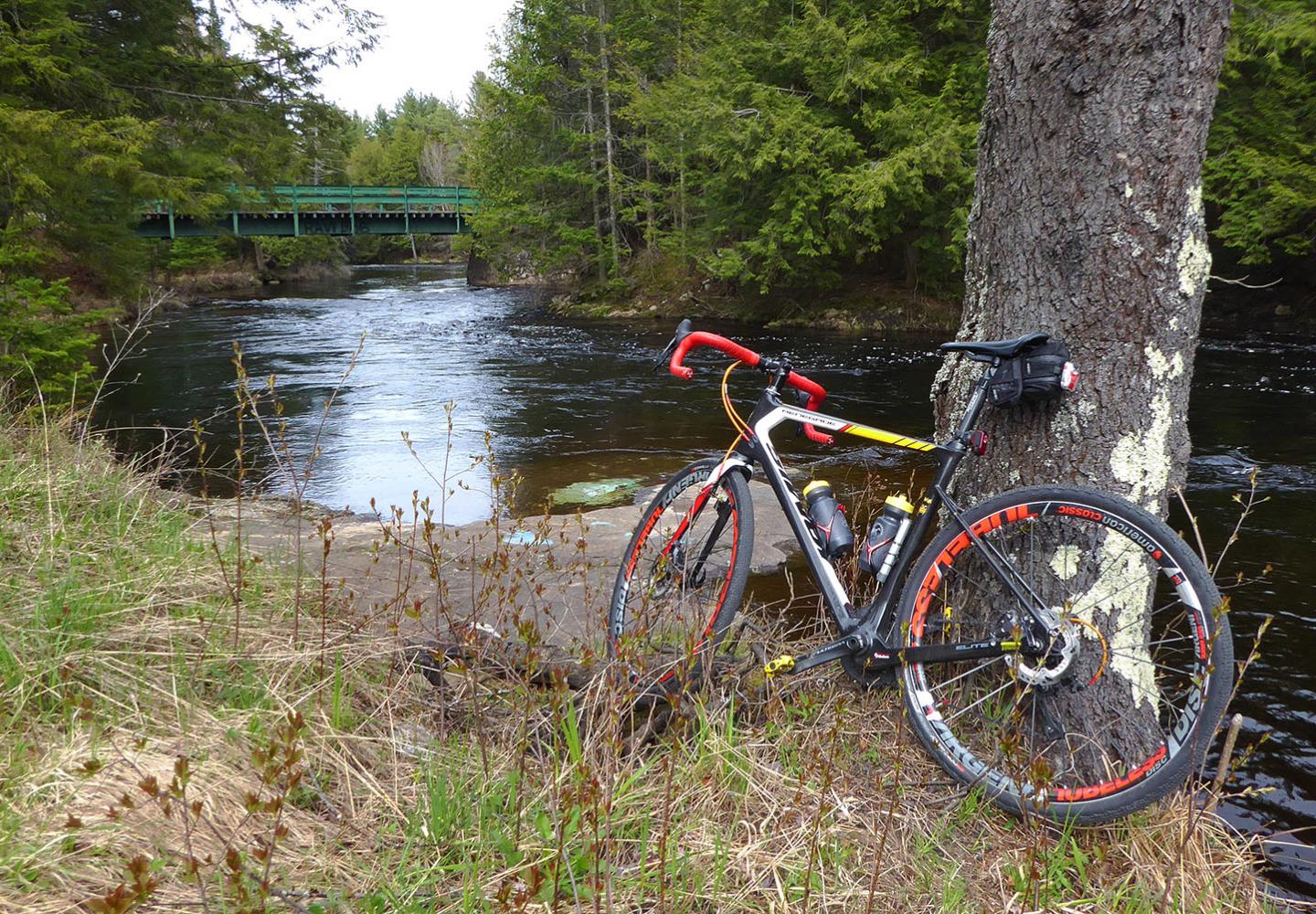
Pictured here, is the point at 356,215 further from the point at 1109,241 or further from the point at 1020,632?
the point at 1020,632

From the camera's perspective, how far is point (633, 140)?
28562mm

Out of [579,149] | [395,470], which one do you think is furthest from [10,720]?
[579,149]

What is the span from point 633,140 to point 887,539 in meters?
27.4

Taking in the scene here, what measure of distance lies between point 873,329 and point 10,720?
18.9 meters

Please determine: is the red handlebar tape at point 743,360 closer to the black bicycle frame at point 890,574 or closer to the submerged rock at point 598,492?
the black bicycle frame at point 890,574

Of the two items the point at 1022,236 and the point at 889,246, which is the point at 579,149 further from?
the point at 1022,236

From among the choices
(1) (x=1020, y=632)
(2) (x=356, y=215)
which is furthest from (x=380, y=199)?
(1) (x=1020, y=632)

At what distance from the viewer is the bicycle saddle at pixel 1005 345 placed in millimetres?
2760

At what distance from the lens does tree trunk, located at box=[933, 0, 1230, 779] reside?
2697mm

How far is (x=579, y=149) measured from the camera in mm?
31125

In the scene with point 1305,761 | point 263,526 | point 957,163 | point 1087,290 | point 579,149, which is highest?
point 579,149

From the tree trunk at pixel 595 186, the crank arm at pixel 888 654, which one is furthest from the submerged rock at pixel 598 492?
the tree trunk at pixel 595 186

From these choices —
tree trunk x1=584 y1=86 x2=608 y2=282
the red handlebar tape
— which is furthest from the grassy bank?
tree trunk x1=584 y1=86 x2=608 y2=282

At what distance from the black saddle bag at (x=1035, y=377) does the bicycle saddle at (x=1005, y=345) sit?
3cm
